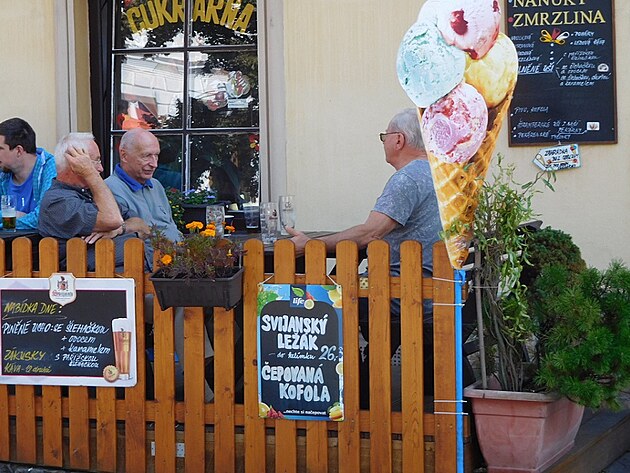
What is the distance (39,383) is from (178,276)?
901 mm

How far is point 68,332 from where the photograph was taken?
175 inches

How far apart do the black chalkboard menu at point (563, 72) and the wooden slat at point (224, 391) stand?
2.86 m

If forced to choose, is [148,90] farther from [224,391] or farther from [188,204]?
[224,391]

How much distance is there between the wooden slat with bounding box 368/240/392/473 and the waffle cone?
0.31 meters

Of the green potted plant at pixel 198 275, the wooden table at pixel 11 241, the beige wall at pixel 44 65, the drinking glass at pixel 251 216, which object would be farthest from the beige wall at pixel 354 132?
the green potted plant at pixel 198 275

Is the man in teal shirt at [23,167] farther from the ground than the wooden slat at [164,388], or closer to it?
farther from the ground

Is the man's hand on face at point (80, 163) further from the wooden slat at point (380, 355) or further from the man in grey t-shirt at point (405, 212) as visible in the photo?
the wooden slat at point (380, 355)

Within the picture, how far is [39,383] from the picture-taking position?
14.8 feet

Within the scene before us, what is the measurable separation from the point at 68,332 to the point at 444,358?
1639 mm

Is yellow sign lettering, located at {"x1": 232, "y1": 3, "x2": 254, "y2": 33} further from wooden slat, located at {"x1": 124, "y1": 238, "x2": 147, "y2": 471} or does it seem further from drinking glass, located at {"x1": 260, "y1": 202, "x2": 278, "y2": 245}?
wooden slat, located at {"x1": 124, "y1": 238, "x2": 147, "y2": 471}

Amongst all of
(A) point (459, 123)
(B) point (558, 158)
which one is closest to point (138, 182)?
(A) point (459, 123)

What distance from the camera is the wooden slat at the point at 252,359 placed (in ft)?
13.7

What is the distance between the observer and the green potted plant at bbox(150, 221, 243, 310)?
4.03 metres

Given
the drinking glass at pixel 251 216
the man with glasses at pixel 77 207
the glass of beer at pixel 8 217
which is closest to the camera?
the man with glasses at pixel 77 207
